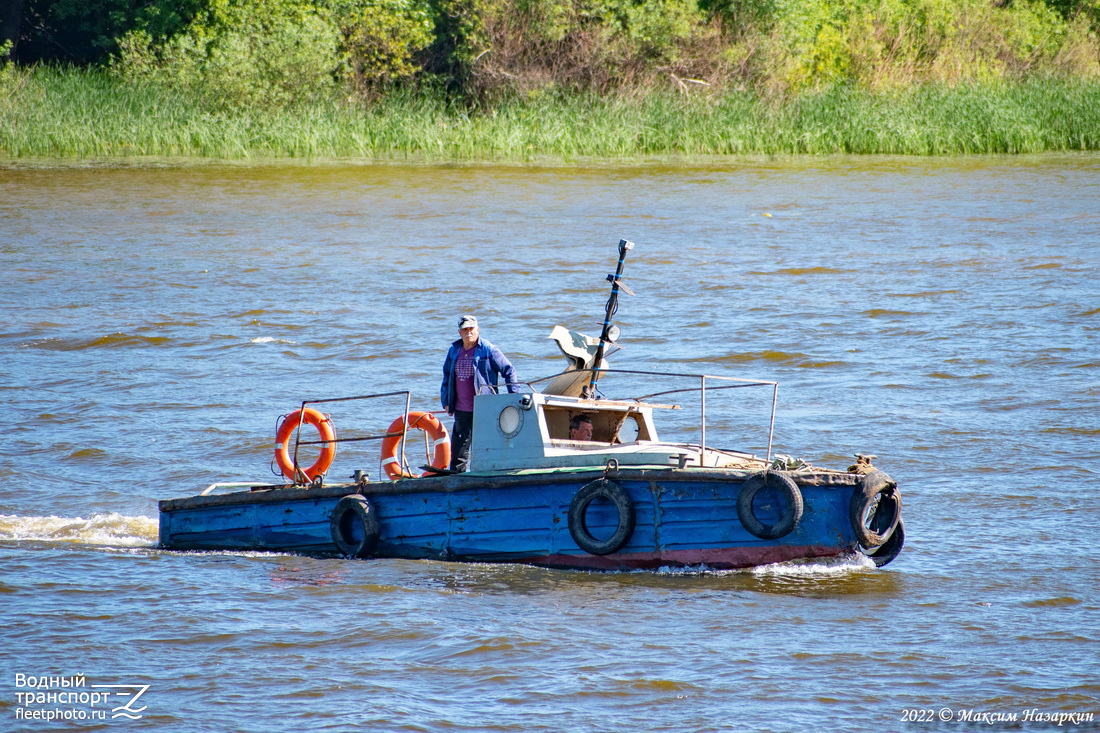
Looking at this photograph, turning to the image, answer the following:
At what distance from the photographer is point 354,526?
12078 millimetres

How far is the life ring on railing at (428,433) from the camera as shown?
12258 millimetres

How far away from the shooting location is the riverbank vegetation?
1467 inches

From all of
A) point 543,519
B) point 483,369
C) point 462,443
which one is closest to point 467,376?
point 483,369

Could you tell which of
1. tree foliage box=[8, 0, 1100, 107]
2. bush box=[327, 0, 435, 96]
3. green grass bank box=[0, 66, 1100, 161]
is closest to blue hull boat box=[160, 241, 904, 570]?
green grass bank box=[0, 66, 1100, 161]

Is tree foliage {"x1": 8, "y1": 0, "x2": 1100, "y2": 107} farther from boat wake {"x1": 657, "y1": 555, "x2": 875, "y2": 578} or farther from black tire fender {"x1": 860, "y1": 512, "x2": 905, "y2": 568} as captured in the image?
black tire fender {"x1": 860, "y1": 512, "x2": 905, "y2": 568}

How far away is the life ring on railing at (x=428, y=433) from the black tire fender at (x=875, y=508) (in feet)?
11.9

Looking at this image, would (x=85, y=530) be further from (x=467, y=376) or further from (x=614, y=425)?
(x=614, y=425)

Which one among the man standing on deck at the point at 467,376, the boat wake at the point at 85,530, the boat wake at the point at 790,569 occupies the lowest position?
the boat wake at the point at 85,530

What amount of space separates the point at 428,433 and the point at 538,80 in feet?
105

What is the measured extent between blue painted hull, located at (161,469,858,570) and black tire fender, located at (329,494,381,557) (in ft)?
0.20

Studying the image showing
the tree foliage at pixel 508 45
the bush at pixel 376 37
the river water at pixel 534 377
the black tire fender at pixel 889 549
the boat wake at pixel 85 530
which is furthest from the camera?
the bush at pixel 376 37

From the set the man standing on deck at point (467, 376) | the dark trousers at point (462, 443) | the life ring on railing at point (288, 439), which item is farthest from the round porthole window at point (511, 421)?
the life ring on railing at point (288, 439)

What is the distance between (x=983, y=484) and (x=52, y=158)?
29815mm

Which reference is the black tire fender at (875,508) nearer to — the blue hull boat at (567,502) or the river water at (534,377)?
the blue hull boat at (567,502)
